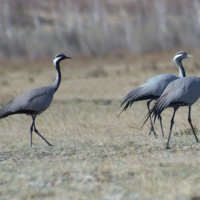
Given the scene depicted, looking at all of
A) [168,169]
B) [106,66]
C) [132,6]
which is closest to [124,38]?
[106,66]

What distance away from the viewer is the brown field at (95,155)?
Result: 976cm

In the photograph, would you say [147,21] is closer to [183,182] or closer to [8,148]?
[8,148]

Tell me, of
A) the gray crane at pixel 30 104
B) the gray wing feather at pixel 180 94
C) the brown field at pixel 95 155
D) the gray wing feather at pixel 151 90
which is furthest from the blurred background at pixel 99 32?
the gray wing feather at pixel 180 94

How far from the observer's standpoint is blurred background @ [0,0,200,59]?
45469 millimetres

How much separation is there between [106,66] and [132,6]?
96.4 ft

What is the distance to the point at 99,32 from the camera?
48500 mm

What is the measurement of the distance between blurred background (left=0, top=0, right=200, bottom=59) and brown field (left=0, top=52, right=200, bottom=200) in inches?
779

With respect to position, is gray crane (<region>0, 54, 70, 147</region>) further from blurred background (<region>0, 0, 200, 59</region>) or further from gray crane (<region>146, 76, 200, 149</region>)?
blurred background (<region>0, 0, 200, 59</region>)

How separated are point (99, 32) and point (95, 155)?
36084mm

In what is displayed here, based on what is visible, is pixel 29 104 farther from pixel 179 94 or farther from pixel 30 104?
pixel 179 94

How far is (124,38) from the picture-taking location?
157 ft

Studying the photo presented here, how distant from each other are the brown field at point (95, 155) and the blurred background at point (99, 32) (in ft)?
64.9

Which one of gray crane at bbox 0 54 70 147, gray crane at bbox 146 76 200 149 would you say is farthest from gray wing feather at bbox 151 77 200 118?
gray crane at bbox 0 54 70 147

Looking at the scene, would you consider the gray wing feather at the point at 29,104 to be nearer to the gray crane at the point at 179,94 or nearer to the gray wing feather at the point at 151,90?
the gray wing feather at the point at 151,90
